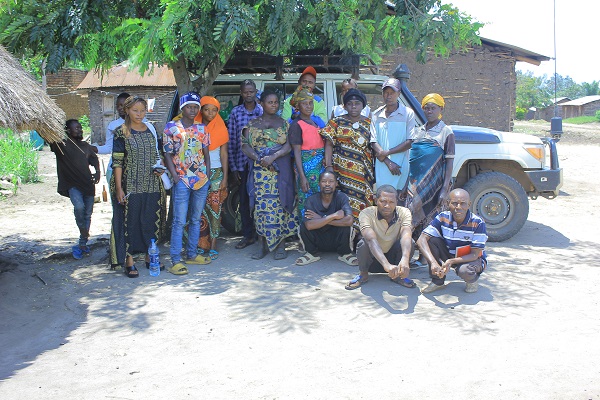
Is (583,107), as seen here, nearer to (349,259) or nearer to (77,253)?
(349,259)

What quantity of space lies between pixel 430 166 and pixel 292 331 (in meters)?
2.39

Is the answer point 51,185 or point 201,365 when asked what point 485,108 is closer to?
point 51,185

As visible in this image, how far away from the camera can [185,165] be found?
5.62m

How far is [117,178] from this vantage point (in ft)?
17.5

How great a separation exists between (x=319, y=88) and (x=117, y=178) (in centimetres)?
253

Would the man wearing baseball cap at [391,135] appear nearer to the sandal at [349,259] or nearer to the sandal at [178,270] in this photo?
the sandal at [349,259]

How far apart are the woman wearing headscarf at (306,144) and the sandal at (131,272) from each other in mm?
1684

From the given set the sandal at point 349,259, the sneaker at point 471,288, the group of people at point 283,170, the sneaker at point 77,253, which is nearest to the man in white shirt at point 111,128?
the group of people at point 283,170

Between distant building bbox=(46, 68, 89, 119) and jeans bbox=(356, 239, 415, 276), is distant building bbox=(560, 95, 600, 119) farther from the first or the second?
→ jeans bbox=(356, 239, 415, 276)

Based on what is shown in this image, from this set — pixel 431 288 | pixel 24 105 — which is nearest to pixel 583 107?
pixel 431 288

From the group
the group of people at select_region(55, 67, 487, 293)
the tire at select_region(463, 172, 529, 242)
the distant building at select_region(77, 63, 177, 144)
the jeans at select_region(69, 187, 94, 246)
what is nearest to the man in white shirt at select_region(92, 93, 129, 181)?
the group of people at select_region(55, 67, 487, 293)

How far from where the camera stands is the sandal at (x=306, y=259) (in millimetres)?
5883

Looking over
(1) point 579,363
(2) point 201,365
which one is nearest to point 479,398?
A: (1) point 579,363

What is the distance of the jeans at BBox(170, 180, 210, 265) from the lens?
564 cm
